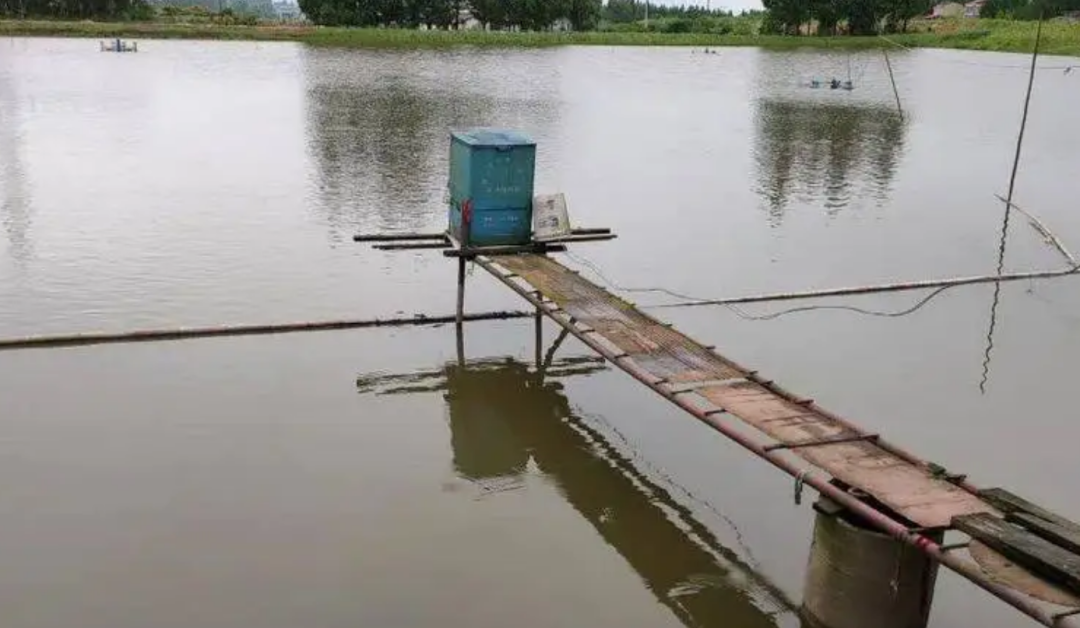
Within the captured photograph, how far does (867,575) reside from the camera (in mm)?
5383

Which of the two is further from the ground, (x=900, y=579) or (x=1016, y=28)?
(x=1016, y=28)

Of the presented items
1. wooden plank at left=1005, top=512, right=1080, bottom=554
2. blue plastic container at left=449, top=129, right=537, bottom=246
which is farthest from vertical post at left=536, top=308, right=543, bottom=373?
wooden plank at left=1005, top=512, right=1080, bottom=554

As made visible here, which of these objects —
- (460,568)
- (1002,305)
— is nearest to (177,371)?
(460,568)

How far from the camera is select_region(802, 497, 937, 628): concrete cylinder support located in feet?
17.4

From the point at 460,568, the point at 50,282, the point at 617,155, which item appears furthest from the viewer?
the point at 617,155

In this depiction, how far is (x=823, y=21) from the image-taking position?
81.7 meters

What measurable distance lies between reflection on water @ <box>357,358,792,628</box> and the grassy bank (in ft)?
189

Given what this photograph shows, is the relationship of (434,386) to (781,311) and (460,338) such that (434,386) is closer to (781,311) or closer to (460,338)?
(460,338)

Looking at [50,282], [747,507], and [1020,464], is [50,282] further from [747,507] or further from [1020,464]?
[1020,464]

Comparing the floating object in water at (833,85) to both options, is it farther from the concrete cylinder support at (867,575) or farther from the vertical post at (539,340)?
the concrete cylinder support at (867,575)

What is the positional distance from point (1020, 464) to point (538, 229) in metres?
5.08

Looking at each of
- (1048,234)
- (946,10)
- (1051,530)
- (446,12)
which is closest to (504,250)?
(1051,530)

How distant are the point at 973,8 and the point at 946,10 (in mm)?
2470

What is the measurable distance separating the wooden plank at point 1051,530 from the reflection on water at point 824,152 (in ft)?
42.2
